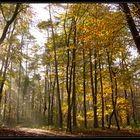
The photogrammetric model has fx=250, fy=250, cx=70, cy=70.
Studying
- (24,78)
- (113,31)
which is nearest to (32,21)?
(113,31)

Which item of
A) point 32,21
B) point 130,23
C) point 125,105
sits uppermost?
point 32,21

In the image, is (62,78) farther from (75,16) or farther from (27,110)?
(27,110)

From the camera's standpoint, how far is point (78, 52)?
82.8ft

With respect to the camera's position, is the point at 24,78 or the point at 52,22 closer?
the point at 52,22

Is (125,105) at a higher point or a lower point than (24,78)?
lower

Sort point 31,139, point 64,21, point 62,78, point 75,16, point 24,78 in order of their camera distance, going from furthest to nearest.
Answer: point 24,78, point 62,78, point 64,21, point 75,16, point 31,139

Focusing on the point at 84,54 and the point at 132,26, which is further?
the point at 84,54

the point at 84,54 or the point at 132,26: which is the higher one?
the point at 84,54

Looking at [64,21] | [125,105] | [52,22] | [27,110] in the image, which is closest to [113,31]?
[64,21]

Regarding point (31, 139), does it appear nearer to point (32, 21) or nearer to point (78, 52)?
point (32, 21)

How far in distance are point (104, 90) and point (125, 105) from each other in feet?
8.95

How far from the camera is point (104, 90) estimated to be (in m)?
22.9

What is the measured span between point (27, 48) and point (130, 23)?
25.4 metres

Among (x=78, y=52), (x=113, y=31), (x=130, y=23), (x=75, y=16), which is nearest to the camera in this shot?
(x=130, y=23)
